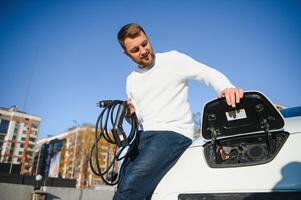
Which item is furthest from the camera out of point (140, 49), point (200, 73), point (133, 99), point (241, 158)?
point (133, 99)

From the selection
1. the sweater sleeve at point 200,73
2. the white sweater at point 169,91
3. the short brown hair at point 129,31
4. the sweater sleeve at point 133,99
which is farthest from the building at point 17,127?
the sweater sleeve at point 200,73

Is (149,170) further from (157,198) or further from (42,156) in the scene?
(42,156)

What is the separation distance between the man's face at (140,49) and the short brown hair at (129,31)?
0.09 ft

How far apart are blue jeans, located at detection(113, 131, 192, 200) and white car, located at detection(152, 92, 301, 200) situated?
0.05 metres

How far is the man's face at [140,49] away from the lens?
2160 mm

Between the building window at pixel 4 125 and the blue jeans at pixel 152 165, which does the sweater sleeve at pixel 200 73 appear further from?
the building window at pixel 4 125

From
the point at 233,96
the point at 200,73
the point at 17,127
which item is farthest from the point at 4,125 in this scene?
the point at 233,96

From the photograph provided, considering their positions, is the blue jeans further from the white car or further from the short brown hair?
the short brown hair

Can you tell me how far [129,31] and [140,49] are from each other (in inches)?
6.7

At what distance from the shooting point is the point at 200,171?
1.49m

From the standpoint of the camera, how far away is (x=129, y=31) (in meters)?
2.18

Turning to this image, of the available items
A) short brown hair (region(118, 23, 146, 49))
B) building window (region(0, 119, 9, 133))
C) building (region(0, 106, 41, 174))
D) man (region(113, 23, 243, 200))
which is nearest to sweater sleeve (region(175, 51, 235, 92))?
man (region(113, 23, 243, 200))

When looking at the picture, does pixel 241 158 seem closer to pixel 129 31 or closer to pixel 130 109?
pixel 130 109

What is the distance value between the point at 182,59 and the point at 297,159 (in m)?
1.12
